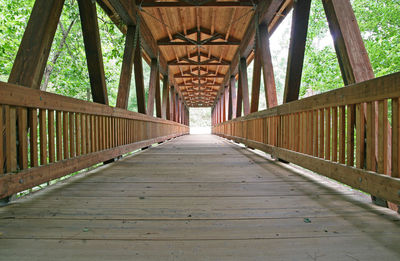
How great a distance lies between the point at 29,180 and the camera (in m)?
1.63

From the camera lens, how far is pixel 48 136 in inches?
79.3

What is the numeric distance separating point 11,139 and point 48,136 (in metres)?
0.49

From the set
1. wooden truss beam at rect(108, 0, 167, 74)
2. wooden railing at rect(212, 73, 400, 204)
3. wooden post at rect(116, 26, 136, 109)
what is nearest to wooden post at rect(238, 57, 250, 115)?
wooden truss beam at rect(108, 0, 167, 74)

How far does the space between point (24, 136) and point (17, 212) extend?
1.71ft

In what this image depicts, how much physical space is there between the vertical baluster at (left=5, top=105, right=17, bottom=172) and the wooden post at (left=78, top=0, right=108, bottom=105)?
157 cm

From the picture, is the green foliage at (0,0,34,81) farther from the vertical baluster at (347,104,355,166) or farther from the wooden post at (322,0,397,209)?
the vertical baluster at (347,104,355,166)

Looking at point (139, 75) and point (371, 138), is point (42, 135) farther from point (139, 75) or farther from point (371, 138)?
point (139, 75)

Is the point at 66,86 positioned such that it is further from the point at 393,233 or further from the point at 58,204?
the point at 393,233

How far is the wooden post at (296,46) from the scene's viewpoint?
2.88 metres

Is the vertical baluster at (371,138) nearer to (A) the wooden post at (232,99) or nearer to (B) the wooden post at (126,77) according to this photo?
(B) the wooden post at (126,77)

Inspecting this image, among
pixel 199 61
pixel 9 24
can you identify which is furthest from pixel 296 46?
pixel 9 24

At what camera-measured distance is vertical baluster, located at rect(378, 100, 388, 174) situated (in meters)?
1.33

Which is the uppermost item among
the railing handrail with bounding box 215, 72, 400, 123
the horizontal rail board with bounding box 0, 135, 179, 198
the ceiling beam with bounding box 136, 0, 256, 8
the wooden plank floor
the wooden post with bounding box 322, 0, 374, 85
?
the ceiling beam with bounding box 136, 0, 256, 8

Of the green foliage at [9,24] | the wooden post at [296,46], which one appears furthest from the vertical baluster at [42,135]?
the green foliage at [9,24]
